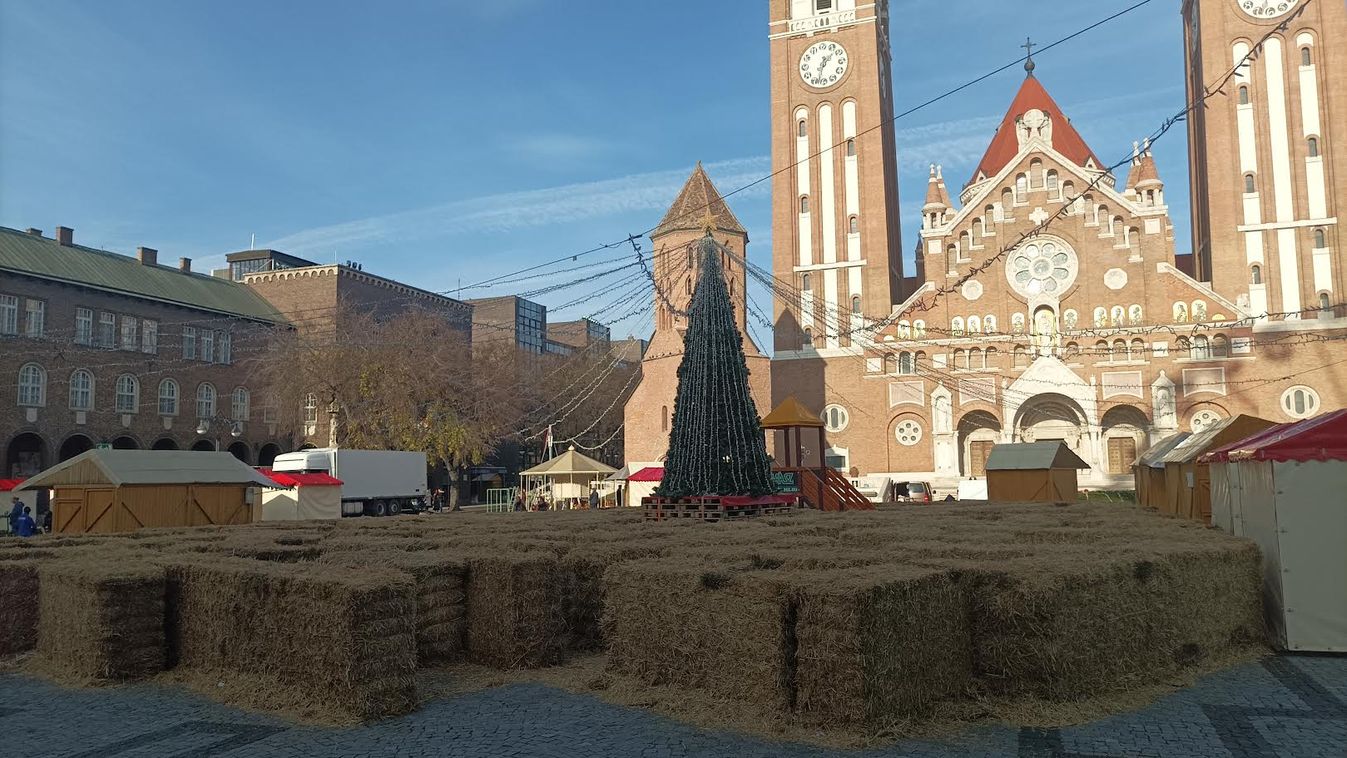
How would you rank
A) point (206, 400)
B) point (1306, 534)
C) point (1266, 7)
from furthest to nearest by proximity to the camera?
point (206, 400) → point (1266, 7) → point (1306, 534)

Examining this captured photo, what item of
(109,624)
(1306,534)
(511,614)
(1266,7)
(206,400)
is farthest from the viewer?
(206,400)

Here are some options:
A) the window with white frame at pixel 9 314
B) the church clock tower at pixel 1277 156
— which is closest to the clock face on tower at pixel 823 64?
the church clock tower at pixel 1277 156

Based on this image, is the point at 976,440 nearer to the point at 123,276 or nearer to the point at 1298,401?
the point at 1298,401

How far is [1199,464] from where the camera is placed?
50.3 ft

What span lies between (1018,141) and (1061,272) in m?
9.21

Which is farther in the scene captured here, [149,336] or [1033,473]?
[149,336]

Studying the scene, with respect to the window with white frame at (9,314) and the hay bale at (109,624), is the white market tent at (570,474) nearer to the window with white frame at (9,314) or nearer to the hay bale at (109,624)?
the window with white frame at (9,314)

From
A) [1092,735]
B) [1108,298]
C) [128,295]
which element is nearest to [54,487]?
[1092,735]

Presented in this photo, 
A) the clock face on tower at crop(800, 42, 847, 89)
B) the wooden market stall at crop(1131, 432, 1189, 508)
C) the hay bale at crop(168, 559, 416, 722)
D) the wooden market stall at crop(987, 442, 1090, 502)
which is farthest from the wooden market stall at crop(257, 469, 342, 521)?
the clock face on tower at crop(800, 42, 847, 89)

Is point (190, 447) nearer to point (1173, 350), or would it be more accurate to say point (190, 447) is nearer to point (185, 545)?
point (185, 545)

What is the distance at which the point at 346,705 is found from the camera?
7191 mm

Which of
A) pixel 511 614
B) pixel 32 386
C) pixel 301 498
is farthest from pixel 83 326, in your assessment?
pixel 511 614

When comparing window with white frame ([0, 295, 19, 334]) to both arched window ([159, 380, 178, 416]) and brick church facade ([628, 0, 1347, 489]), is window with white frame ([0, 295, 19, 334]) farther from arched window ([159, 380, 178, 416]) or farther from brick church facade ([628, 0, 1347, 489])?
brick church facade ([628, 0, 1347, 489])

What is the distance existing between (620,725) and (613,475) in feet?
112
